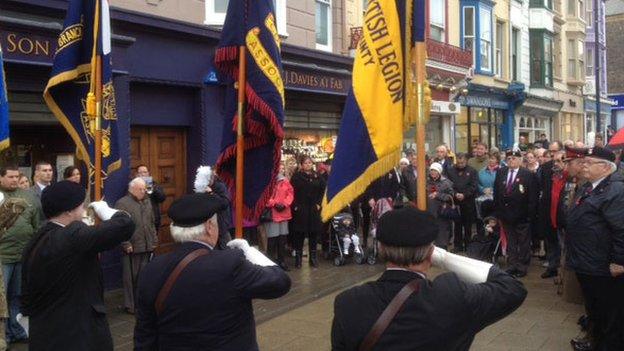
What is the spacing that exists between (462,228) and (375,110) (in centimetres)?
899

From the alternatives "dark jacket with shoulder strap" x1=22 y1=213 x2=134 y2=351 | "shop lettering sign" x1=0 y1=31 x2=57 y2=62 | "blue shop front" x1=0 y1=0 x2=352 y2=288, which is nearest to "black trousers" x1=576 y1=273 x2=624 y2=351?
"dark jacket with shoulder strap" x1=22 y1=213 x2=134 y2=351

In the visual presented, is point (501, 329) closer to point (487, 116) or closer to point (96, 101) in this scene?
point (96, 101)

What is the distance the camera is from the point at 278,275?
3.63 meters

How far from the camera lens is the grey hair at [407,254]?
2.94 m

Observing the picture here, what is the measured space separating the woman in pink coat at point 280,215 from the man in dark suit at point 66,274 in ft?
21.8

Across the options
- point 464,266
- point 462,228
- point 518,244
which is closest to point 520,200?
point 518,244

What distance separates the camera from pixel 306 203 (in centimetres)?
1147

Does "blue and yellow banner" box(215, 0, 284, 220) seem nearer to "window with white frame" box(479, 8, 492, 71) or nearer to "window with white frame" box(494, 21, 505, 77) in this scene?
"window with white frame" box(479, 8, 492, 71)

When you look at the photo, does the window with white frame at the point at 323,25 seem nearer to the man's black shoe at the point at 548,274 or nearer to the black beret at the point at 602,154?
the man's black shoe at the point at 548,274

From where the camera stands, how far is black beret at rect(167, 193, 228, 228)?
354cm

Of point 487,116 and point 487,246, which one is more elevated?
point 487,116

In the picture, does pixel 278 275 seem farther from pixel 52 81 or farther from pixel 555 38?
pixel 555 38

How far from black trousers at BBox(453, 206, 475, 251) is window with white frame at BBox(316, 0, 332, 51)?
5325mm

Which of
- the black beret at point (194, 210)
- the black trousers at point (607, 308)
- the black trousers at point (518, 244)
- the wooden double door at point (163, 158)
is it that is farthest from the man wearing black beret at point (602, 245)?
the wooden double door at point (163, 158)
